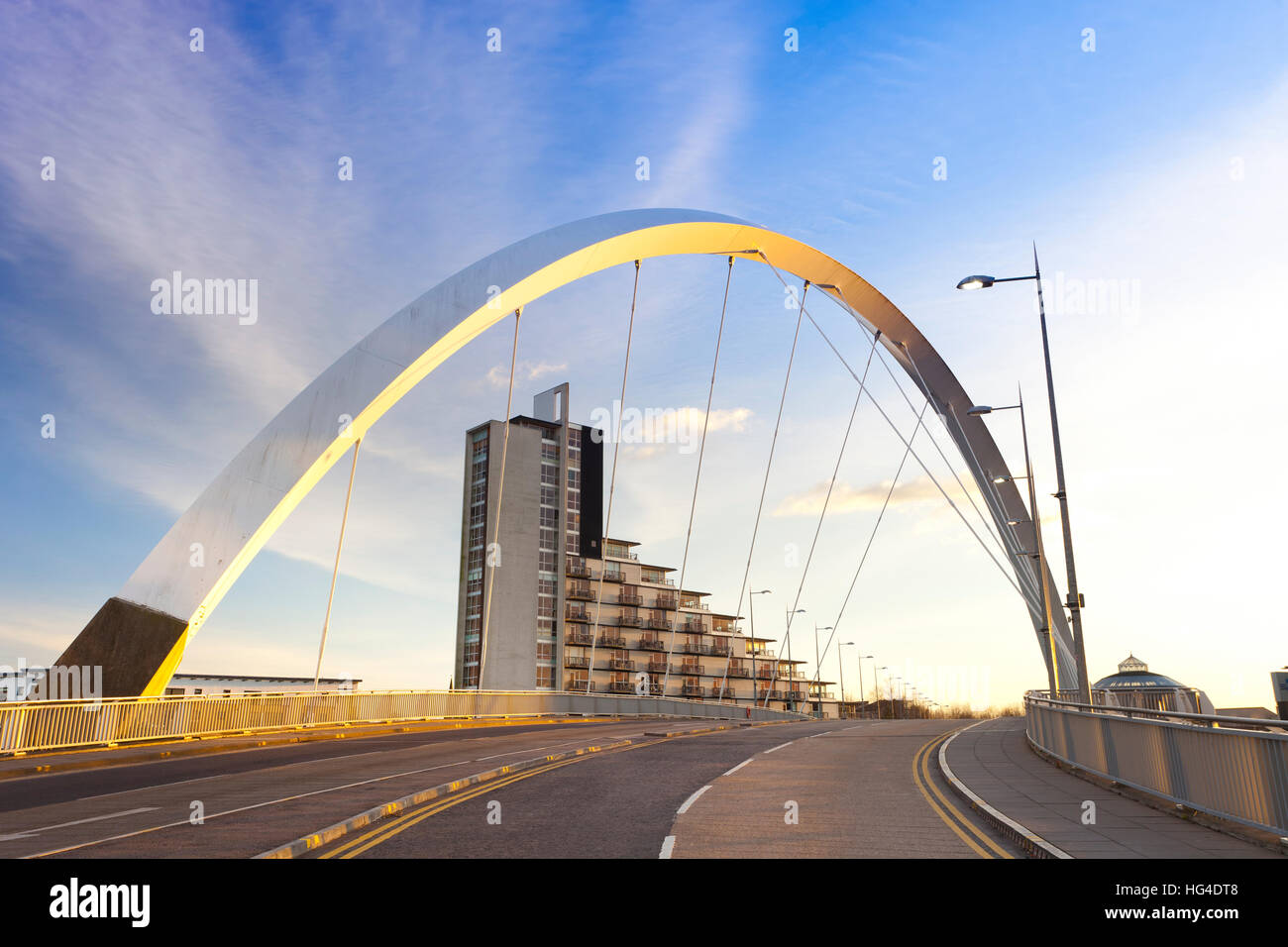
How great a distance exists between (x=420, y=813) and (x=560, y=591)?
89750 mm

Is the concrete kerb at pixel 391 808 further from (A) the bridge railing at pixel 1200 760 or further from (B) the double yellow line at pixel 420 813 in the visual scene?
(A) the bridge railing at pixel 1200 760

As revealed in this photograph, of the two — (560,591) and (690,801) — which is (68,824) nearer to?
(690,801)

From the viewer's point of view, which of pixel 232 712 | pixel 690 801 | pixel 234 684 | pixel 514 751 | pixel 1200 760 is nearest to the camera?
pixel 1200 760

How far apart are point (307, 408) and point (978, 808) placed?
715 inches

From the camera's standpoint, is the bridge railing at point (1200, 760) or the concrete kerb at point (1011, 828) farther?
the bridge railing at point (1200, 760)

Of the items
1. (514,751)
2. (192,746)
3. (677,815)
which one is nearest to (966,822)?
(677,815)

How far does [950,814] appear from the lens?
34.8 feet

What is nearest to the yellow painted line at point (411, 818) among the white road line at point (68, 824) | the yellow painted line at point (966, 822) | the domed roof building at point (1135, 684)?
the white road line at point (68, 824)

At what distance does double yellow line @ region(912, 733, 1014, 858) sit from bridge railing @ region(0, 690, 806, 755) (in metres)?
17.1

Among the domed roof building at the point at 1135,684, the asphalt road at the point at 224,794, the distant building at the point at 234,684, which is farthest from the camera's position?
the distant building at the point at 234,684

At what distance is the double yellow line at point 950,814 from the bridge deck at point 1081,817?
0.51m

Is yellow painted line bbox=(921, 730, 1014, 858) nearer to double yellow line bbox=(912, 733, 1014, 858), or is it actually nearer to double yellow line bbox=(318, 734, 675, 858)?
double yellow line bbox=(912, 733, 1014, 858)

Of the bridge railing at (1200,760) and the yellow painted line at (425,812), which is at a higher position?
the bridge railing at (1200,760)

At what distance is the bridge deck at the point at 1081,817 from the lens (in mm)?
8297
